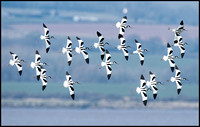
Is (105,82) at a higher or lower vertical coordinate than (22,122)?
higher

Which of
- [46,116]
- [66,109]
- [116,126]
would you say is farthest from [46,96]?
[116,126]

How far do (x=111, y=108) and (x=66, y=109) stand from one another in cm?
608

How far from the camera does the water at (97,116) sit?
303 feet

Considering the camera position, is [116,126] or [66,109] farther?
[66,109]

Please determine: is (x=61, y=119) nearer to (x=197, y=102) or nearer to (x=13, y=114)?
(x=13, y=114)

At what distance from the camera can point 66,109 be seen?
379 ft

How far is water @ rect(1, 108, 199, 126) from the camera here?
9225 centimetres

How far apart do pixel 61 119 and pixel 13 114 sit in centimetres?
707

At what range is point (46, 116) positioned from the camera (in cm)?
10638

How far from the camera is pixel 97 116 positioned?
A: 10619cm

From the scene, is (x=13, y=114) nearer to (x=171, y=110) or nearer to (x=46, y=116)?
(x=46, y=116)

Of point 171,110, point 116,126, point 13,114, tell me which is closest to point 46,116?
point 13,114

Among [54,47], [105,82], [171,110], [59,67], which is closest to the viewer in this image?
[54,47]

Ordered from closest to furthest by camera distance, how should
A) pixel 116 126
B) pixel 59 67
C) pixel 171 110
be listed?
pixel 116 126 → pixel 59 67 → pixel 171 110
